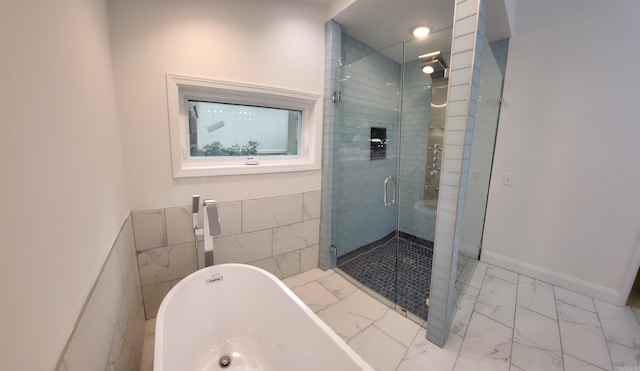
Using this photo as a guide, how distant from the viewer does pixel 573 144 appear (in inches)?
82.4

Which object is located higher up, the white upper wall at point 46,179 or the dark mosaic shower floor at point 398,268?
the white upper wall at point 46,179

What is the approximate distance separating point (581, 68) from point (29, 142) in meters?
3.44

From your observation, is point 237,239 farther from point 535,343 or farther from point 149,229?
point 535,343

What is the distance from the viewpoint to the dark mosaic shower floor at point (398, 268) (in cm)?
204

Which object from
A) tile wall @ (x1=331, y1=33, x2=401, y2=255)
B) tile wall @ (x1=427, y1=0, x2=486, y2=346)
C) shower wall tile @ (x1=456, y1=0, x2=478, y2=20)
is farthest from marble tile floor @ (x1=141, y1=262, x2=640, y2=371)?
shower wall tile @ (x1=456, y1=0, x2=478, y2=20)

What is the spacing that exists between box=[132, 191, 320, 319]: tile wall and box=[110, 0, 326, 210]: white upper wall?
115 mm

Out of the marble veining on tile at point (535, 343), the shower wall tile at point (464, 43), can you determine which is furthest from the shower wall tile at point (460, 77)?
the marble veining on tile at point (535, 343)

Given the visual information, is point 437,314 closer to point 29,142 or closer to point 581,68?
point 29,142

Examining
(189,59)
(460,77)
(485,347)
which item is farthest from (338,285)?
(189,59)

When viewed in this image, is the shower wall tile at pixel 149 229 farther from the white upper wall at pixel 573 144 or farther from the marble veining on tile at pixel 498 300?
the white upper wall at pixel 573 144

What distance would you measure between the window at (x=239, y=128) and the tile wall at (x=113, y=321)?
689 millimetres

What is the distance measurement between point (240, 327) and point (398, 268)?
156 cm

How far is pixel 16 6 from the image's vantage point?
0.50 m

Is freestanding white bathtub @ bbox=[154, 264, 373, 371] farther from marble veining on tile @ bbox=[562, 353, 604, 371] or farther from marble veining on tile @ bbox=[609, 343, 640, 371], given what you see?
marble veining on tile @ bbox=[609, 343, 640, 371]
